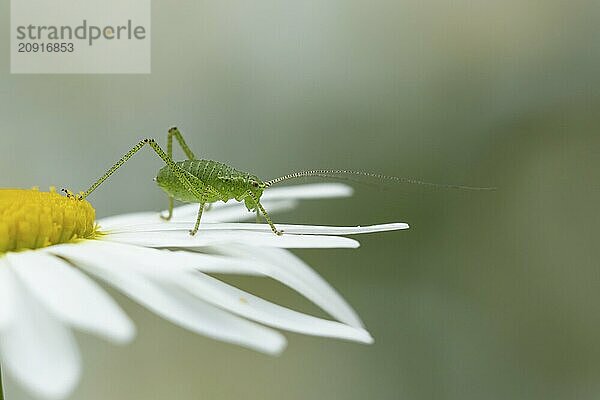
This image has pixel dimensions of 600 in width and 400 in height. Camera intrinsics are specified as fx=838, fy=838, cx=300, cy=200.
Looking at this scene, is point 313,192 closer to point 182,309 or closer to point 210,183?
point 210,183

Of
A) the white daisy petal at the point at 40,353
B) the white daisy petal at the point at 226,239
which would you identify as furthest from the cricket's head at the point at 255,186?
the white daisy petal at the point at 40,353

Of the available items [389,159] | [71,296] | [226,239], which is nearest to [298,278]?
[226,239]

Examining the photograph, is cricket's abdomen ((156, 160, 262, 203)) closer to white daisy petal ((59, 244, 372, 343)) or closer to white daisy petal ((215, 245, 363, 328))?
white daisy petal ((215, 245, 363, 328))

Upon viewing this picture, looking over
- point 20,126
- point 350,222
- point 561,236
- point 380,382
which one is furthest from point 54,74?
point 561,236

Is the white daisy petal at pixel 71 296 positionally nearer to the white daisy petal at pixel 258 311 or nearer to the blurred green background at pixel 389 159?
the white daisy petal at pixel 258 311

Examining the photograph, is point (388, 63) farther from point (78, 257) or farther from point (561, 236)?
point (78, 257)

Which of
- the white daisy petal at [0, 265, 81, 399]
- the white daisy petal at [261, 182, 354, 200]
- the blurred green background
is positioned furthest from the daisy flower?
the blurred green background
